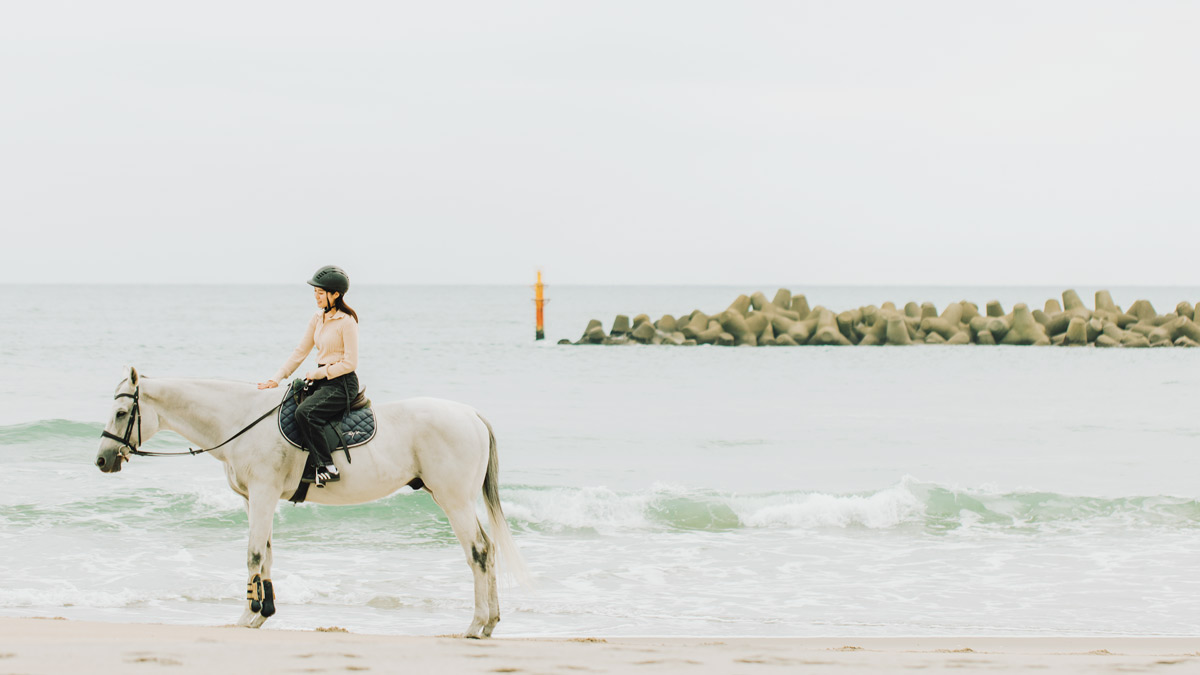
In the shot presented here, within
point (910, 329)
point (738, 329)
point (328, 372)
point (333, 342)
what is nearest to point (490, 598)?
point (328, 372)

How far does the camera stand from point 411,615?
21.6 ft

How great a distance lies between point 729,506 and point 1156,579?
3.99m

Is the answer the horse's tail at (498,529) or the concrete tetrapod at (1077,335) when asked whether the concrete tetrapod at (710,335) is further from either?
the horse's tail at (498,529)

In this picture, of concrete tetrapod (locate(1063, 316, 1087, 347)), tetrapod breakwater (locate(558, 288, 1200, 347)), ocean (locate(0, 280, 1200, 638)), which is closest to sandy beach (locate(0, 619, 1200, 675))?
ocean (locate(0, 280, 1200, 638))

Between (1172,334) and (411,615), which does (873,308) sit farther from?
(411,615)

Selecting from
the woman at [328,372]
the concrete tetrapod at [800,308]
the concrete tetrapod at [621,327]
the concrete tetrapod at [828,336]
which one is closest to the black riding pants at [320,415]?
the woman at [328,372]

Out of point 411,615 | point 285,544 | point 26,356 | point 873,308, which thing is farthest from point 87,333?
point 411,615

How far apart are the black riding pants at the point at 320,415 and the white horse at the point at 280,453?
96 mm

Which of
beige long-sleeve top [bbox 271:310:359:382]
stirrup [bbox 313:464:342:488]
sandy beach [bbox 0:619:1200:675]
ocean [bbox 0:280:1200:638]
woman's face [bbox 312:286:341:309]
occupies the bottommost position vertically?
ocean [bbox 0:280:1200:638]

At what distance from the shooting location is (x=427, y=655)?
4449 mm

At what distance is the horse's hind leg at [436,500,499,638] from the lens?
204 inches

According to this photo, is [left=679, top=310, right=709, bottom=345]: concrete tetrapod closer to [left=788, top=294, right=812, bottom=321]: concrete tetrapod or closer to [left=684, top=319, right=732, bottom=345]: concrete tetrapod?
[left=684, top=319, right=732, bottom=345]: concrete tetrapod

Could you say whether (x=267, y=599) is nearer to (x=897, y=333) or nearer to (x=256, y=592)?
(x=256, y=592)

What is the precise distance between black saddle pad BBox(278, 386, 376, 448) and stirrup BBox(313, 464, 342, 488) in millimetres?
141
